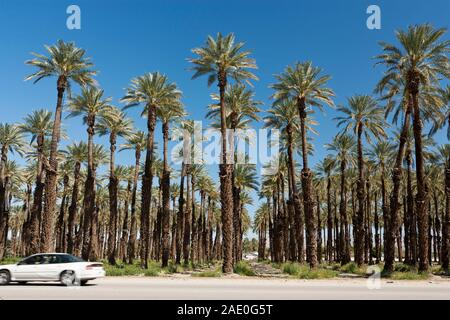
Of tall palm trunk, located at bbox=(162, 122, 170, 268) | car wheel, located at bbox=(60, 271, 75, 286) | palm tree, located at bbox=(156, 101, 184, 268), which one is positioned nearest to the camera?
car wheel, located at bbox=(60, 271, 75, 286)

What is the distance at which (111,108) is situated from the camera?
45375mm

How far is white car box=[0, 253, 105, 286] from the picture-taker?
788 inches

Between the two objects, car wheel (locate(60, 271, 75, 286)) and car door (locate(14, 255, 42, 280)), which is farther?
car door (locate(14, 255, 42, 280))

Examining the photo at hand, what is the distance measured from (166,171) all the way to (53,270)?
23.0 meters

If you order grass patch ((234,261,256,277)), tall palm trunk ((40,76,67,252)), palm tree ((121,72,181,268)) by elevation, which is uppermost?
palm tree ((121,72,181,268))

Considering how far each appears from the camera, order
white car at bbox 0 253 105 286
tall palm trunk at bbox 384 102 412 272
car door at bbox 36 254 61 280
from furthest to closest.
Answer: tall palm trunk at bbox 384 102 412 272 < car door at bbox 36 254 61 280 < white car at bbox 0 253 105 286

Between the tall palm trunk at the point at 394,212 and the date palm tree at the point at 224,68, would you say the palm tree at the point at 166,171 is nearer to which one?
the date palm tree at the point at 224,68

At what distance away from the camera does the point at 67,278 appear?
19984mm

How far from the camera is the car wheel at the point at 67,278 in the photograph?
19.9 metres

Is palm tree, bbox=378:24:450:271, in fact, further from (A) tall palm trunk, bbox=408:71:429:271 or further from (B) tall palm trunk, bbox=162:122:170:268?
(B) tall palm trunk, bbox=162:122:170:268

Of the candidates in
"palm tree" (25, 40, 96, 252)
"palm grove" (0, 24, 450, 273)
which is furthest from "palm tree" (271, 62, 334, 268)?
"palm tree" (25, 40, 96, 252)

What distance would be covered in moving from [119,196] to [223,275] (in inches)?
1809

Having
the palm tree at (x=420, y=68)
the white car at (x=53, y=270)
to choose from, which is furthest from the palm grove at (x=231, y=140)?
the white car at (x=53, y=270)

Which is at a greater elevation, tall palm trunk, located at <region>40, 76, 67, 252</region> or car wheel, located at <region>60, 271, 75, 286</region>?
tall palm trunk, located at <region>40, 76, 67, 252</region>
